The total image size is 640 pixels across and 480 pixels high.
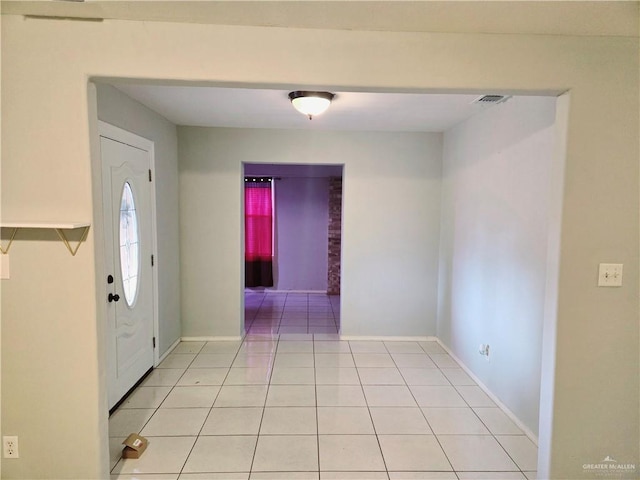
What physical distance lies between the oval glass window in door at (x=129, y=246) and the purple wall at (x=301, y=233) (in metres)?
3.90

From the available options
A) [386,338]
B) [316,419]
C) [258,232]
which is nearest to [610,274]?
[316,419]

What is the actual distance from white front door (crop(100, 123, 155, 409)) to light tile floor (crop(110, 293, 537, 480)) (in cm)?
27

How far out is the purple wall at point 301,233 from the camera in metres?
6.95

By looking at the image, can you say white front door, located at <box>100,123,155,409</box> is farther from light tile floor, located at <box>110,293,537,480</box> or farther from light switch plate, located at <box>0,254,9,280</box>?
light switch plate, located at <box>0,254,9,280</box>

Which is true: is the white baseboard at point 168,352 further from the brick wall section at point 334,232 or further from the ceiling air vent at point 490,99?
the ceiling air vent at point 490,99

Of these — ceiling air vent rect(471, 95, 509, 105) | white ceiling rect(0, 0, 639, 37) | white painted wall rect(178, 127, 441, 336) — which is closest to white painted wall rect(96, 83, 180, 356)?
white painted wall rect(178, 127, 441, 336)

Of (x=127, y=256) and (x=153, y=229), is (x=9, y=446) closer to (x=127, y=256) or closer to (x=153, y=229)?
(x=127, y=256)

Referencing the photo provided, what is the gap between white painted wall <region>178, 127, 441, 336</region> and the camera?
162 inches

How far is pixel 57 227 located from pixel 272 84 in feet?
3.78

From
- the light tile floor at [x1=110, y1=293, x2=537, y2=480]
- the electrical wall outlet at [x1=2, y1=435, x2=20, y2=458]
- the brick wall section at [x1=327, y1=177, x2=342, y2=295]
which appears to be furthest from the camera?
the brick wall section at [x1=327, y1=177, x2=342, y2=295]

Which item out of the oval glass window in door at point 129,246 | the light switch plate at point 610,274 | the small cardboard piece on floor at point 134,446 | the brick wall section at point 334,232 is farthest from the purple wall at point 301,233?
the light switch plate at point 610,274

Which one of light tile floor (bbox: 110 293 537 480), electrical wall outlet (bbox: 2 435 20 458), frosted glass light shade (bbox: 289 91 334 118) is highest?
frosted glass light shade (bbox: 289 91 334 118)

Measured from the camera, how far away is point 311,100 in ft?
8.78

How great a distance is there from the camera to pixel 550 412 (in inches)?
74.5
